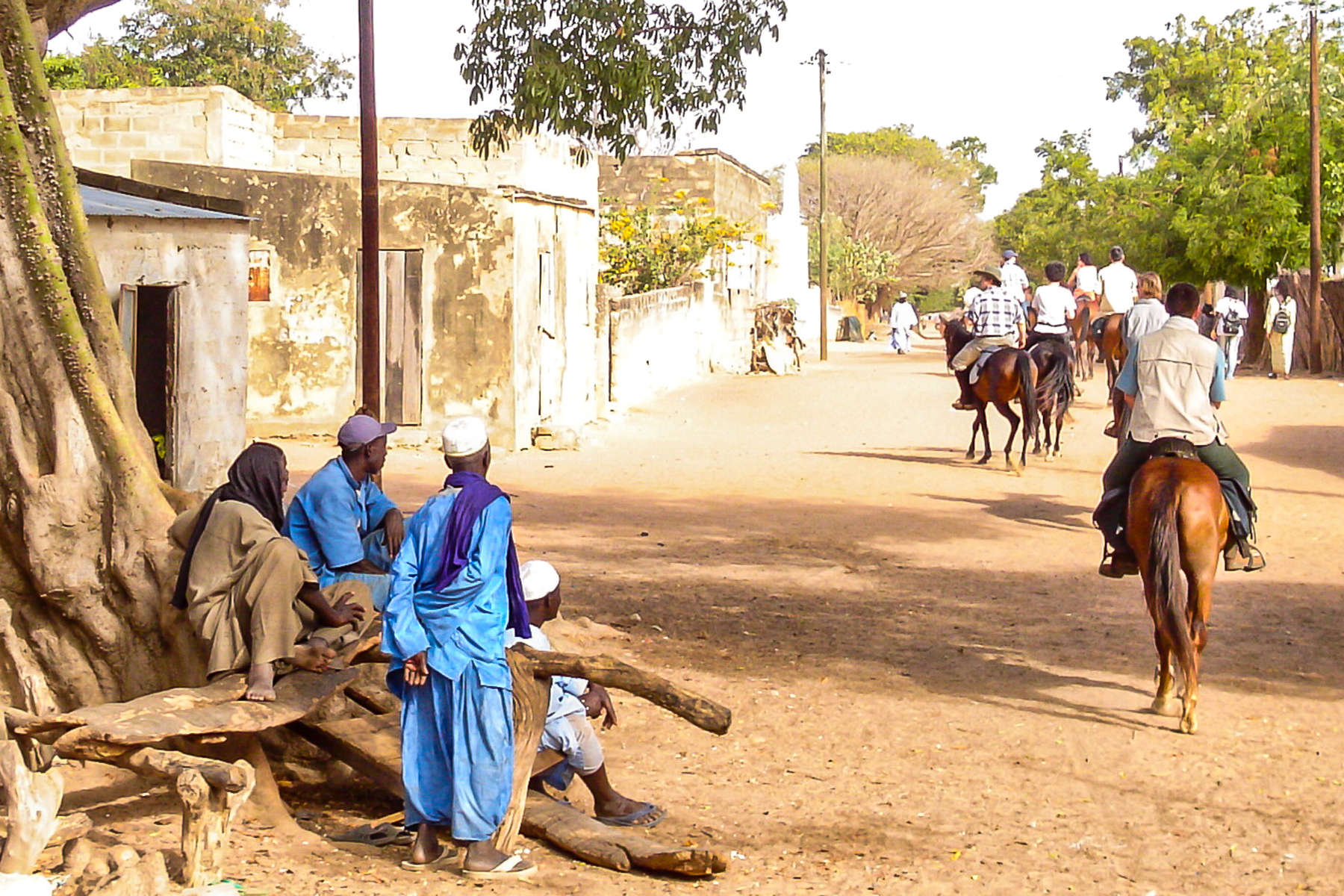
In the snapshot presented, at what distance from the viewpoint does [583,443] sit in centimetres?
1867

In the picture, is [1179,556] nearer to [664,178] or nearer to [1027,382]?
[1027,382]

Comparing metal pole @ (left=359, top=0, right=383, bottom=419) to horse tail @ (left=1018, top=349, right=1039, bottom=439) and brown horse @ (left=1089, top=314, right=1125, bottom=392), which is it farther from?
brown horse @ (left=1089, top=314, right=1125, bottom=392)

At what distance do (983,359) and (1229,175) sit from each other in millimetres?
18093

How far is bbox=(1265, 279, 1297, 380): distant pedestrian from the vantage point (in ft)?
95.1

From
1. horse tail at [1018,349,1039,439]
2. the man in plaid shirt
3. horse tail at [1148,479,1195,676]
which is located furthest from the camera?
the man in plaid shirt

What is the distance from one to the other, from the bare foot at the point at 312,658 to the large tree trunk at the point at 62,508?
0.60m

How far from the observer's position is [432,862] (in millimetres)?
5078

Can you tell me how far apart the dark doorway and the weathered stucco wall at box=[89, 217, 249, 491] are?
6 centimetres

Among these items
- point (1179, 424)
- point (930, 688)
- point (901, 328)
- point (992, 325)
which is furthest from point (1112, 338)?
point (901, 328)

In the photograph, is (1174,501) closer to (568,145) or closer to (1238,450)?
(1238,450)

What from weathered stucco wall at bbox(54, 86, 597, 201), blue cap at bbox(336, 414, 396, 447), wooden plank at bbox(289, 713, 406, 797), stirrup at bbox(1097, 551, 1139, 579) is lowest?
wooden plank at bbox(289, 713, 406, 797)

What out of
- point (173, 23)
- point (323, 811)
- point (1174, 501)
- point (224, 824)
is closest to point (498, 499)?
point (224, 824)

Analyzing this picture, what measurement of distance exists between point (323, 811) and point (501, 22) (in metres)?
5.71

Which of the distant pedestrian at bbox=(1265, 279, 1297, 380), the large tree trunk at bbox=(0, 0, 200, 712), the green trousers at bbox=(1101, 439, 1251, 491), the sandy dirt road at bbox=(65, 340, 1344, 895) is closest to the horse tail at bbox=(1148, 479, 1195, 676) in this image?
the sandy dirt road at bbox=(65, 340, 1344, 895)
